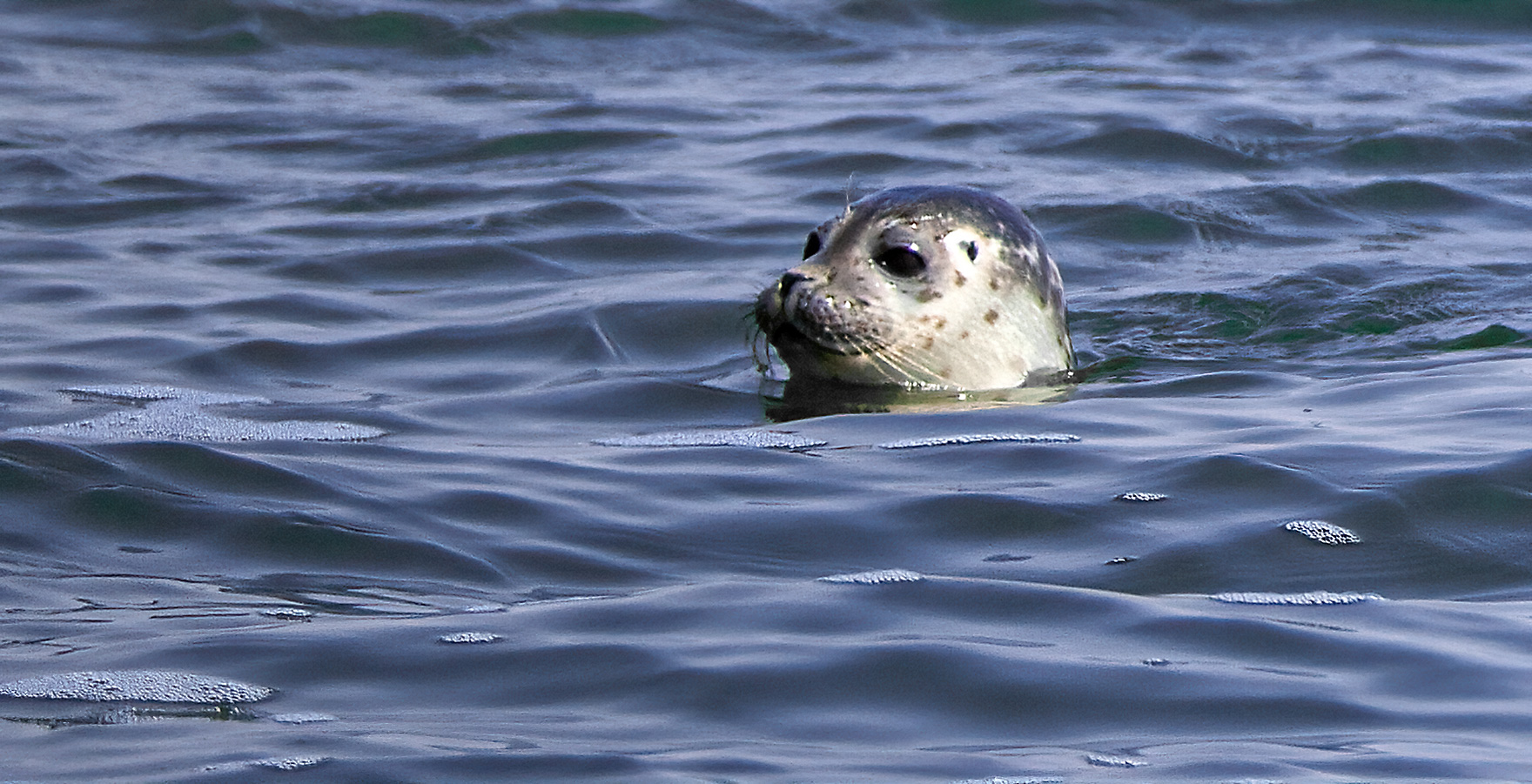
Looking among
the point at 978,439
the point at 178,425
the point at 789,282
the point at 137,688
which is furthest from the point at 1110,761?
the point at 789,282

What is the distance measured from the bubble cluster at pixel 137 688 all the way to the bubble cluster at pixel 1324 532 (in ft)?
7.19

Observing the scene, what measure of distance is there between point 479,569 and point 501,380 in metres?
2.63

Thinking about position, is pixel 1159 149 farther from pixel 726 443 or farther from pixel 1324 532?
pixel 1324 532

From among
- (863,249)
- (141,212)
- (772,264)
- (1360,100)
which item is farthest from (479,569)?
(1360,100)

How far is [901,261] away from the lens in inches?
265

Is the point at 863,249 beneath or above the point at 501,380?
above

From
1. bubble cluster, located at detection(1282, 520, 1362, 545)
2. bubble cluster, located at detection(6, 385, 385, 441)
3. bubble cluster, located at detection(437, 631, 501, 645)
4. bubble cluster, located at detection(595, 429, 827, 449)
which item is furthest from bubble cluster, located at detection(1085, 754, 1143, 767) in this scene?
bubble cluster, located at detection(6, 385, 385, 441)

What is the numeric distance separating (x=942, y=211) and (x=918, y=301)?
33 centimetres

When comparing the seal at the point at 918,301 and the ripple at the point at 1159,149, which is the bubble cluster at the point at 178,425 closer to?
the seal at the point at 918,301

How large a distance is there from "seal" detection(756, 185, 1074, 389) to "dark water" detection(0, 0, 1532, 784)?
294 millimetres

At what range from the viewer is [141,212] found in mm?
10109

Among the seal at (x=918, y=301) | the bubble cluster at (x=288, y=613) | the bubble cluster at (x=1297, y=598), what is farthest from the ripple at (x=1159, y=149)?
the bubble cluster at (x=288, y=613)

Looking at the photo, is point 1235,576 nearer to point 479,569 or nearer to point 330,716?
point 479,569

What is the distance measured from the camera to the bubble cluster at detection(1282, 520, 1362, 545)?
4.49 metres
